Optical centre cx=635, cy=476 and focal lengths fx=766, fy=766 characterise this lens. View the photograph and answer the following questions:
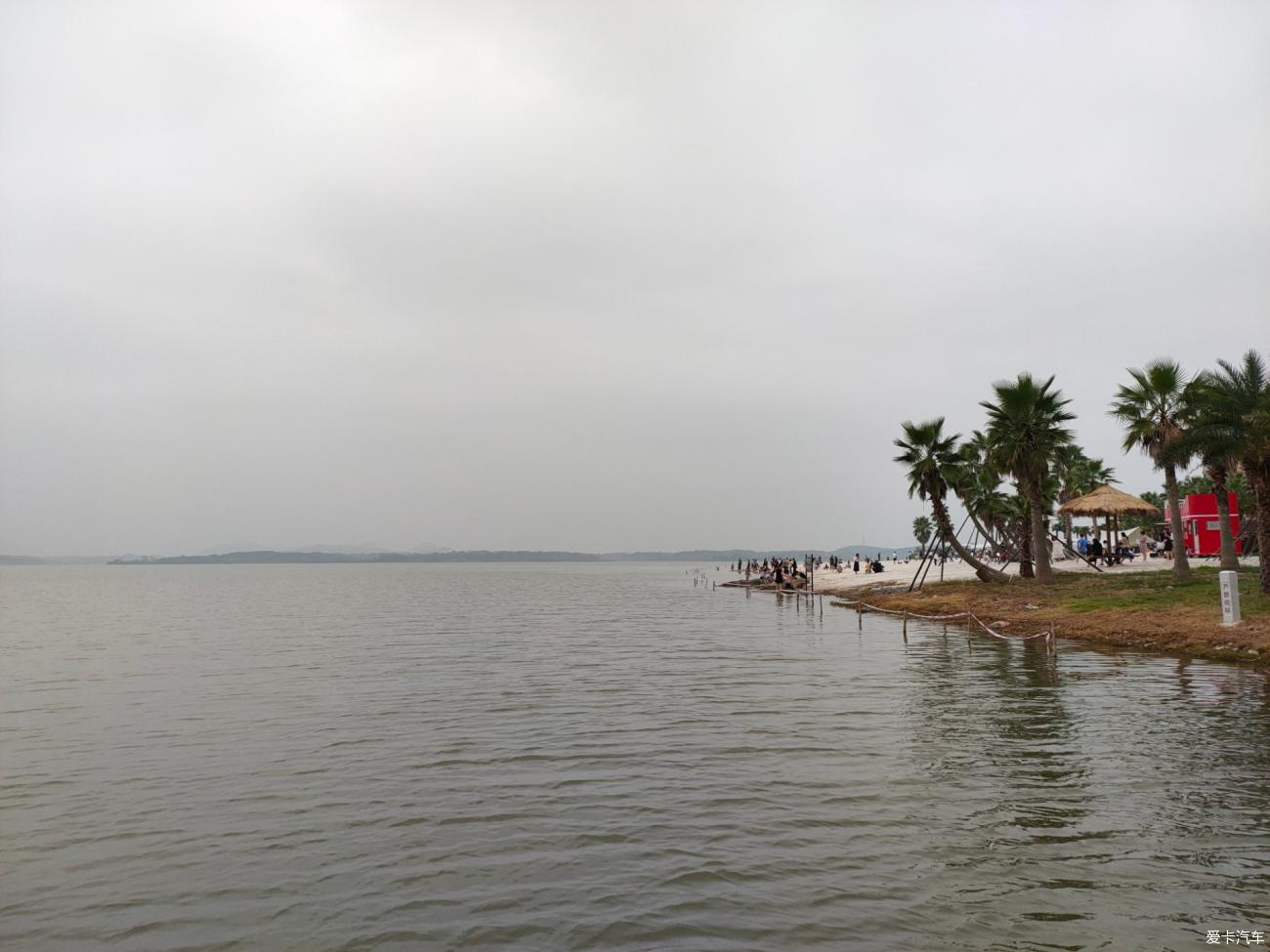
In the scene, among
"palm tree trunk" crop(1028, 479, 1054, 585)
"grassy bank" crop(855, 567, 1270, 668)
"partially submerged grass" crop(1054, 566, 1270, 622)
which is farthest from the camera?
"palm tree trunk" crop(1028, 479, 1054, 585)

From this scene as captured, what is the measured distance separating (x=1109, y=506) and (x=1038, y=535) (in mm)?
10747

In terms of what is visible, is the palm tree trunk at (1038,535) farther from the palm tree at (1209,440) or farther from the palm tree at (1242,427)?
the palm tree at (1242,427)

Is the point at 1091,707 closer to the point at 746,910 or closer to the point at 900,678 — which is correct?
the point at 900,678

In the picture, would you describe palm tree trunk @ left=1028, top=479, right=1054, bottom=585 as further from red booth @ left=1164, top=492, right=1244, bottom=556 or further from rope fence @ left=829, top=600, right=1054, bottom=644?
red booth @ left=1164, top=492, right=1244, bottom=556

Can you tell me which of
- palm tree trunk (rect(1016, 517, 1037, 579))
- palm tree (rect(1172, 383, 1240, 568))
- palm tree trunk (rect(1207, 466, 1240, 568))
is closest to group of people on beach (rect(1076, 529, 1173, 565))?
palm tree trunk (rect(1016, 517, 1037, 579))

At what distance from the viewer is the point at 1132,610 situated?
1211 inches

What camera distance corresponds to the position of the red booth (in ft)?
163

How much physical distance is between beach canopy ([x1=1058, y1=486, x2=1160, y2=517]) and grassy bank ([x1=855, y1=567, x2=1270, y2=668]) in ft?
21.1

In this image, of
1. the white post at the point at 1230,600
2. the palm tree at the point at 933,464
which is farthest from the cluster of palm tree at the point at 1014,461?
the white post at the point at 1230,600

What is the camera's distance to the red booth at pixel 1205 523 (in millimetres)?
49625

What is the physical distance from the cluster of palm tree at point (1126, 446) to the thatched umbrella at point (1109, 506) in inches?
134

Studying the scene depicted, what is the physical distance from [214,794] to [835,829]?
10280mm

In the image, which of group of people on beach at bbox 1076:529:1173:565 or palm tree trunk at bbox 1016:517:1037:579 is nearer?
palm tree trunk at bbox 1016:517:1037:579

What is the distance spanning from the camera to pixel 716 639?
3809 cm
